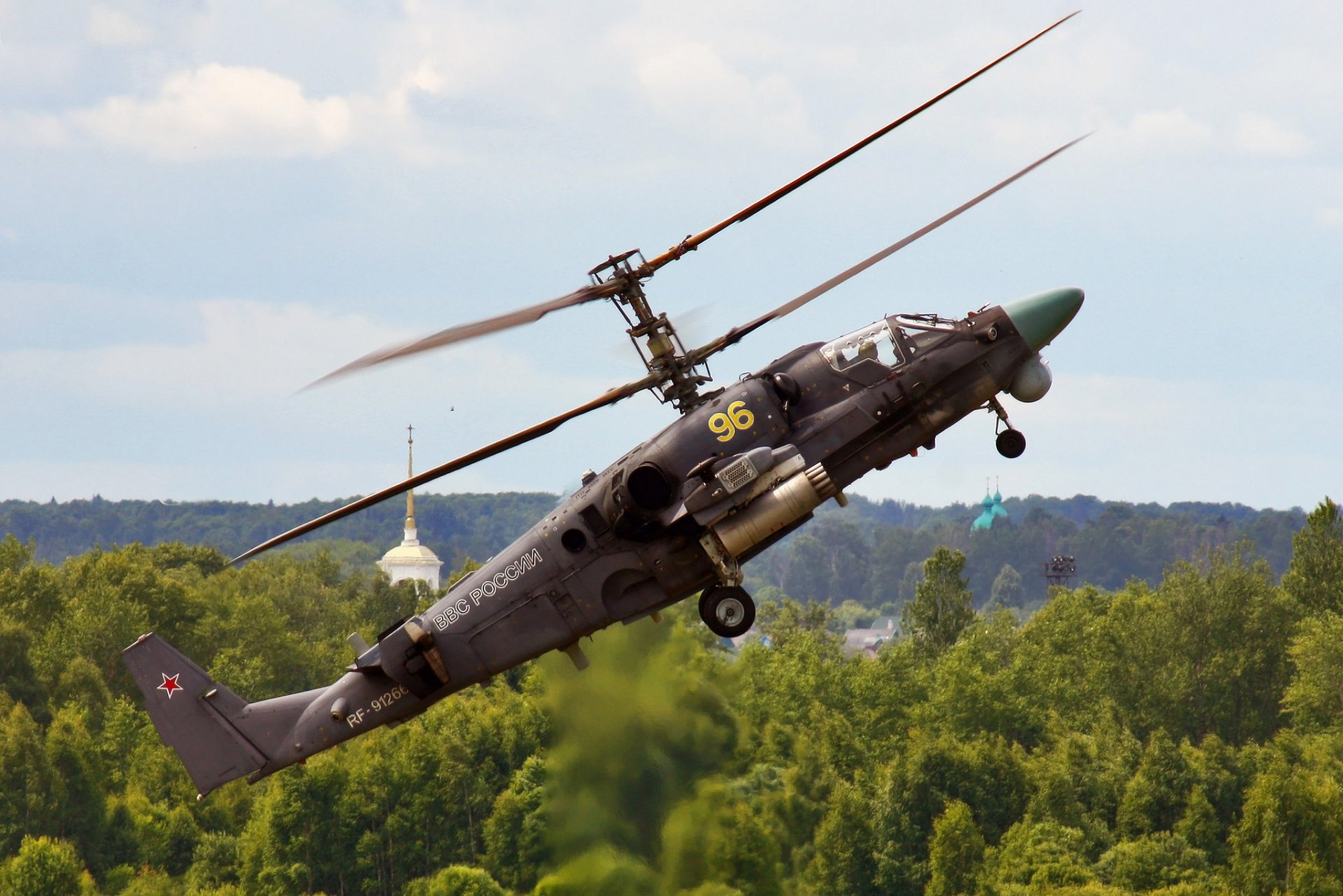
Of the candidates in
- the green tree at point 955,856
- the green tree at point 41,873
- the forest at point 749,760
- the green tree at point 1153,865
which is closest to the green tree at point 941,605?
the forest at point 749,760

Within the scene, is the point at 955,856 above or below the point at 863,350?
below

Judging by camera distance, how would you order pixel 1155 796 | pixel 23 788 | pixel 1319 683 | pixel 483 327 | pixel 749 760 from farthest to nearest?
pixel 1319 683 < pixel 23 788 < pixel 1155 796 < pixel 749 760 < pixel 483 327

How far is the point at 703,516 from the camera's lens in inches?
1307

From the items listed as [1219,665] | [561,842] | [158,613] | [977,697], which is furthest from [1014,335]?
[158,613]

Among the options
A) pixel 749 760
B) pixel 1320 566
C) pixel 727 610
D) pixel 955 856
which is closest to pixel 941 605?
pixel 1320 566

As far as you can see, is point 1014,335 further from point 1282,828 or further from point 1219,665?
point 1219,665

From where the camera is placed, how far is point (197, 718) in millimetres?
38031

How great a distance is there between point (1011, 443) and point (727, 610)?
19.3 ft

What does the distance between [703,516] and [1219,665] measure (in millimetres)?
98735

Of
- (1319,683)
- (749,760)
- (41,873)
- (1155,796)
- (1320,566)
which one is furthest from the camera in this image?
(1320,566)

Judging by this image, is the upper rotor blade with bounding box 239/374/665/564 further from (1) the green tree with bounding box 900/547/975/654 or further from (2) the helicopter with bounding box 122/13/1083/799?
(1) the green tree with bounding box 900/547/975/654

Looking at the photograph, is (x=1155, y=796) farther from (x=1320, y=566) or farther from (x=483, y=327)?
(x=483, y=327)

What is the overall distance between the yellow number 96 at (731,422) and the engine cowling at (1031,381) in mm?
4637

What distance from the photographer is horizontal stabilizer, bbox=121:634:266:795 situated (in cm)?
3759
